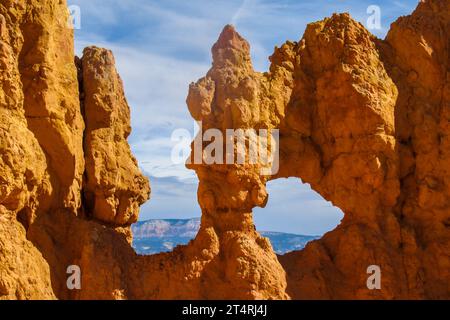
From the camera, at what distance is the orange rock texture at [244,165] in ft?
45.0

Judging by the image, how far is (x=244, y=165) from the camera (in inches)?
590

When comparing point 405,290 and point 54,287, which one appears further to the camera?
point 405,290

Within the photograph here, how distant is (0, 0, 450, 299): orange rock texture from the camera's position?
13.7 metres

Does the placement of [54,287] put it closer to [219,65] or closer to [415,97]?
[219,65]

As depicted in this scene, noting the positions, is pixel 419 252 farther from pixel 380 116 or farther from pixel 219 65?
pixel 219 65

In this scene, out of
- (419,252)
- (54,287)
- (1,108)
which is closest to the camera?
(1,108)

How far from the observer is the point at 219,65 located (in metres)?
15.6

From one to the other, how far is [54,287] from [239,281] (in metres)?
3.19

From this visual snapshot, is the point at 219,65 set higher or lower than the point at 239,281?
higher

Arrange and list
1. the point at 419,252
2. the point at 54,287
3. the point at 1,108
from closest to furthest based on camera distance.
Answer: the point at 1,108 < the point at 54,287 < the point at 419,252
